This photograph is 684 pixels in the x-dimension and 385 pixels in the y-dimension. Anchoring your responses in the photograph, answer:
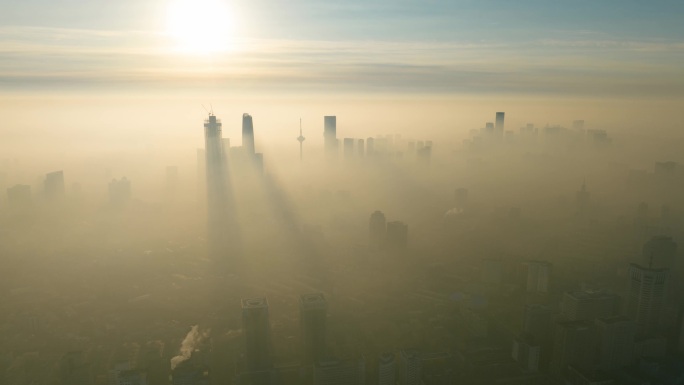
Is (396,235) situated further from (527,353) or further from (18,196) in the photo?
(18,196)

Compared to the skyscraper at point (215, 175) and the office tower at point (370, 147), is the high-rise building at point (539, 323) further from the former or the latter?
the office tower at point (370, 147)

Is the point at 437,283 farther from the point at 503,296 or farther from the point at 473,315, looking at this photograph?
the point at 473,315

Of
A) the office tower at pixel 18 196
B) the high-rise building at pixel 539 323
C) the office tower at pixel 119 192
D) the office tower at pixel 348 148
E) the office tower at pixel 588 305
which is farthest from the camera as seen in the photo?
the office tower at pixel 348 148

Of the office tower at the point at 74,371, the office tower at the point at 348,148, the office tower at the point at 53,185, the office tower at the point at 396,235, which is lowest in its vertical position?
the office tower at the point at 74,371

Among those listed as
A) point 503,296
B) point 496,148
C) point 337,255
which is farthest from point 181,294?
point 496,148

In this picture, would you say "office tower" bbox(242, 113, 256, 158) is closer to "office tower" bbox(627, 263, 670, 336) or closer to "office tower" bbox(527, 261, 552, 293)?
"office tower" bbox(527, 261, 552, 293)

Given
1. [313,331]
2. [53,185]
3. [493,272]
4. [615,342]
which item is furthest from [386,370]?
[53,185]

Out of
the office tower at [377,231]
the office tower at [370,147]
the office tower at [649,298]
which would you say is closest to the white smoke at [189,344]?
the office tower at [377,231]
